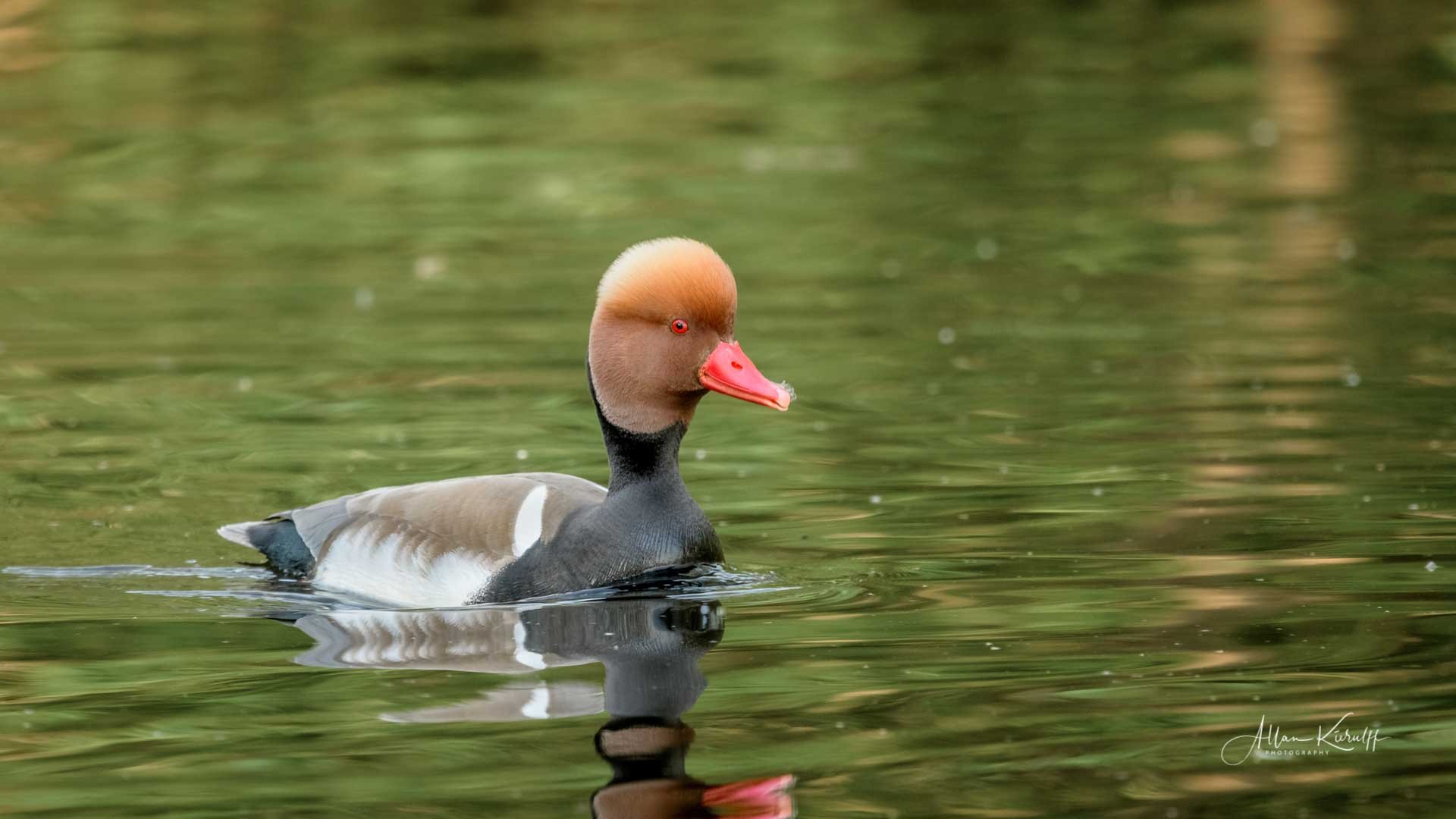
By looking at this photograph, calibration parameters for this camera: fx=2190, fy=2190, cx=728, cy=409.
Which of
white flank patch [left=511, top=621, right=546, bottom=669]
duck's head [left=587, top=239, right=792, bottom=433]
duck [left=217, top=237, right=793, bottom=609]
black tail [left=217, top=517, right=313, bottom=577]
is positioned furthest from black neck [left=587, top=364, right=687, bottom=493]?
black tail [left=217, top=517, right=313, bottom=577]

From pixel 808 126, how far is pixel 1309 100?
5.29 meters

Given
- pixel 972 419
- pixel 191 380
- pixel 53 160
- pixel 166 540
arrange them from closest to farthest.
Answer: pixel 166 540, pixel 972 419, pixel 191 380, pixel 53 160

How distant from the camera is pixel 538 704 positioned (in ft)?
21.1

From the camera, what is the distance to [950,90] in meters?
23.9

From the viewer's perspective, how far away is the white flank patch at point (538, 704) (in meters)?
6.32

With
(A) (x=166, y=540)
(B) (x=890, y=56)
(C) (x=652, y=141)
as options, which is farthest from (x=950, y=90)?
(A) (x=166, y=540)

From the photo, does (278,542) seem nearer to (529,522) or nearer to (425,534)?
(425,534)

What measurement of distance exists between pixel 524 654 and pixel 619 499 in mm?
1061

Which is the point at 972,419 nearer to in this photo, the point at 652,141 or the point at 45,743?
the point at 45,743

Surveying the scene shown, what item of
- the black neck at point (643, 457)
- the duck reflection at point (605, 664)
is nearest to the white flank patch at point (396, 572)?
the duck reflection at point (605, 664)
